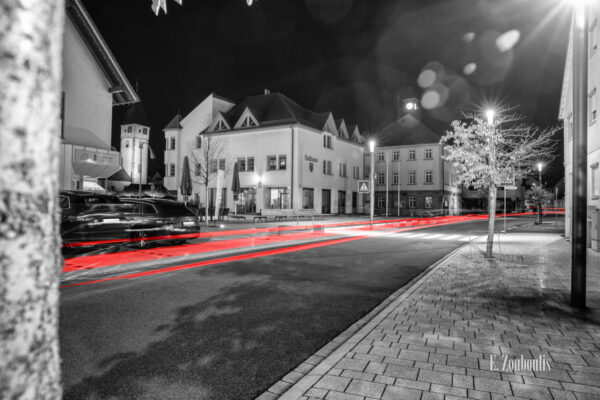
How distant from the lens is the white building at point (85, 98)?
63.6ft

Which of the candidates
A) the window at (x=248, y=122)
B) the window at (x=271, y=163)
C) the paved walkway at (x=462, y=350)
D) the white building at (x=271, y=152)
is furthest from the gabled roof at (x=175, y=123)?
the paved walkway at (x=462, y=350)

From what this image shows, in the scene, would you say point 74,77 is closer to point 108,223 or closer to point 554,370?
point 108,223

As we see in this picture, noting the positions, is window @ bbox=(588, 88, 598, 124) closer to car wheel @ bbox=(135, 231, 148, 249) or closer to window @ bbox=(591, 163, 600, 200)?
window @ bbox=(591, 163, 600, 200)

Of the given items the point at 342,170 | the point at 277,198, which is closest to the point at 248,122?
the point at 277,198

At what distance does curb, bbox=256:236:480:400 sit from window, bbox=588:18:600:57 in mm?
13788

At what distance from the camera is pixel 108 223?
41.0 ft

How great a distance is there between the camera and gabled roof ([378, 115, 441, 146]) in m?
55.2

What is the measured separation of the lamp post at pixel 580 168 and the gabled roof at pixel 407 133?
49.7 m

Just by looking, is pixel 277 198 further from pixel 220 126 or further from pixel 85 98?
pixel 85 98

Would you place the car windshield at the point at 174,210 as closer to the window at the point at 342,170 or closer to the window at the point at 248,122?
the window at the point at 248,122

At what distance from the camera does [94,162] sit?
20.1 m

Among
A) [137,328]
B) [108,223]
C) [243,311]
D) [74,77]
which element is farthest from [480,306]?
[74,77]

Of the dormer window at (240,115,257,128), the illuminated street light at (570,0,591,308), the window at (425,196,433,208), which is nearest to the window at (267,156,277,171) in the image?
the dormer window at (240,115,257,128)

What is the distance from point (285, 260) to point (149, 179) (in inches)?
3783
